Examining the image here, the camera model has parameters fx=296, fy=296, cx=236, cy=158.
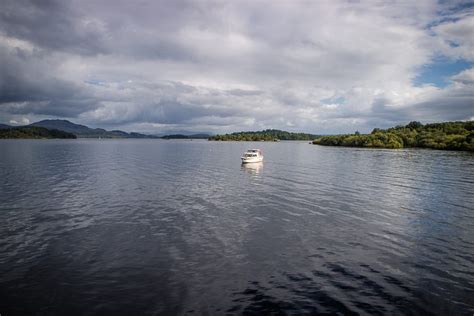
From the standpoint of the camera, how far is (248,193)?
50.1 metres

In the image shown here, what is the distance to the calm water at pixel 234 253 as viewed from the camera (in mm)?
17703

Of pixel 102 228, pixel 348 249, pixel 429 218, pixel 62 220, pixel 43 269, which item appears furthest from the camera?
pixel 429 218

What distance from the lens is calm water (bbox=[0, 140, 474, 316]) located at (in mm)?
17703

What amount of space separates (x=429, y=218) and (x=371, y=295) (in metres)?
22.1

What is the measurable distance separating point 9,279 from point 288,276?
18.8m

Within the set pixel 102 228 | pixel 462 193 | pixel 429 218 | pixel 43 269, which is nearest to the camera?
pixel 43 269

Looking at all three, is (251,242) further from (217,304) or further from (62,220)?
(62,220)

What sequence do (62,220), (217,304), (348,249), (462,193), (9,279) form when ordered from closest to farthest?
1. (217,304)
2. (9,279)
3. (348,249)
4. (62,220)
5. (462,193)

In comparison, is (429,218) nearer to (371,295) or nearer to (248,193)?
(371,295)

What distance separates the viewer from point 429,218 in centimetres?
3516

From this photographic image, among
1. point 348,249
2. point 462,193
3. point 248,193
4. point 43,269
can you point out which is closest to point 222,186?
point 248,193

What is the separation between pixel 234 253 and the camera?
2459cm

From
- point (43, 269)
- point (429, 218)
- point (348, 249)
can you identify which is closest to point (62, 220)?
point (43, 269)

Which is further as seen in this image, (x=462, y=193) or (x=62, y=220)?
(x=462, y=193)
